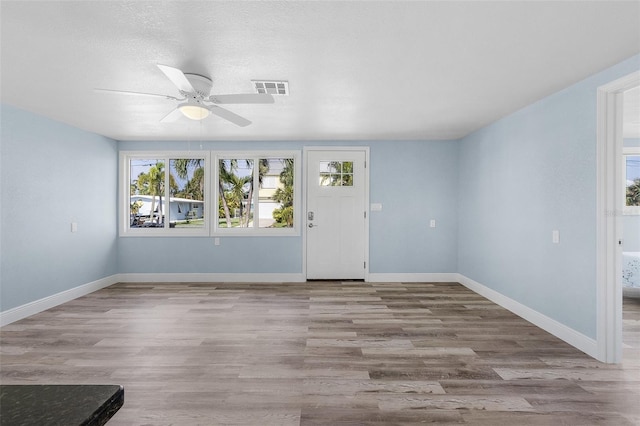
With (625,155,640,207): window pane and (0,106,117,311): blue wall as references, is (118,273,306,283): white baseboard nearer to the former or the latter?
(0,106,117,311): blue wall

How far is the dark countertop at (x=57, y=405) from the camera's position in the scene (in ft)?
1.67

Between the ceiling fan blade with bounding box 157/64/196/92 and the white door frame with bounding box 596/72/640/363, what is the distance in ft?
11.0

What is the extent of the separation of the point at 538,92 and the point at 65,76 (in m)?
4.44

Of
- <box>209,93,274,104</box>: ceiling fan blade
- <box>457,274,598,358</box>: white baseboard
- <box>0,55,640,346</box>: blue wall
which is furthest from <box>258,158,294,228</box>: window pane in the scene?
<box>457,274,598,358</box>: white baseboard

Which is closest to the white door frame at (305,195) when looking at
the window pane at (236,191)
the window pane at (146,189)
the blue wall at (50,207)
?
the window pane at (236,191)

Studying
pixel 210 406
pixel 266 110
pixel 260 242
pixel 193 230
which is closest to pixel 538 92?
pixel 266 110

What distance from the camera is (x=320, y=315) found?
12.9 ft

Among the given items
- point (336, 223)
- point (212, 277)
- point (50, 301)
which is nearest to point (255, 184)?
point (336, 223)

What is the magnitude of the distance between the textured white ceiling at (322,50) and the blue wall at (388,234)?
180cm

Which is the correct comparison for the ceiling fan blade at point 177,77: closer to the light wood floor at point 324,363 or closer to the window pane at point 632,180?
the light wood floor at point 324,363

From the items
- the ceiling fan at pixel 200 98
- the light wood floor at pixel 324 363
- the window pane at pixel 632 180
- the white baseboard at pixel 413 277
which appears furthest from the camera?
the white baseboard at pixel 413 277

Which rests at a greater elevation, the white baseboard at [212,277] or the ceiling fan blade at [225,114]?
the ceiling fan blade at [225,114]

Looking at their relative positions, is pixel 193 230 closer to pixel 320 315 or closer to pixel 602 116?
pixel 320 315

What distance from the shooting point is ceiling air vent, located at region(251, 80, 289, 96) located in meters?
3.00
